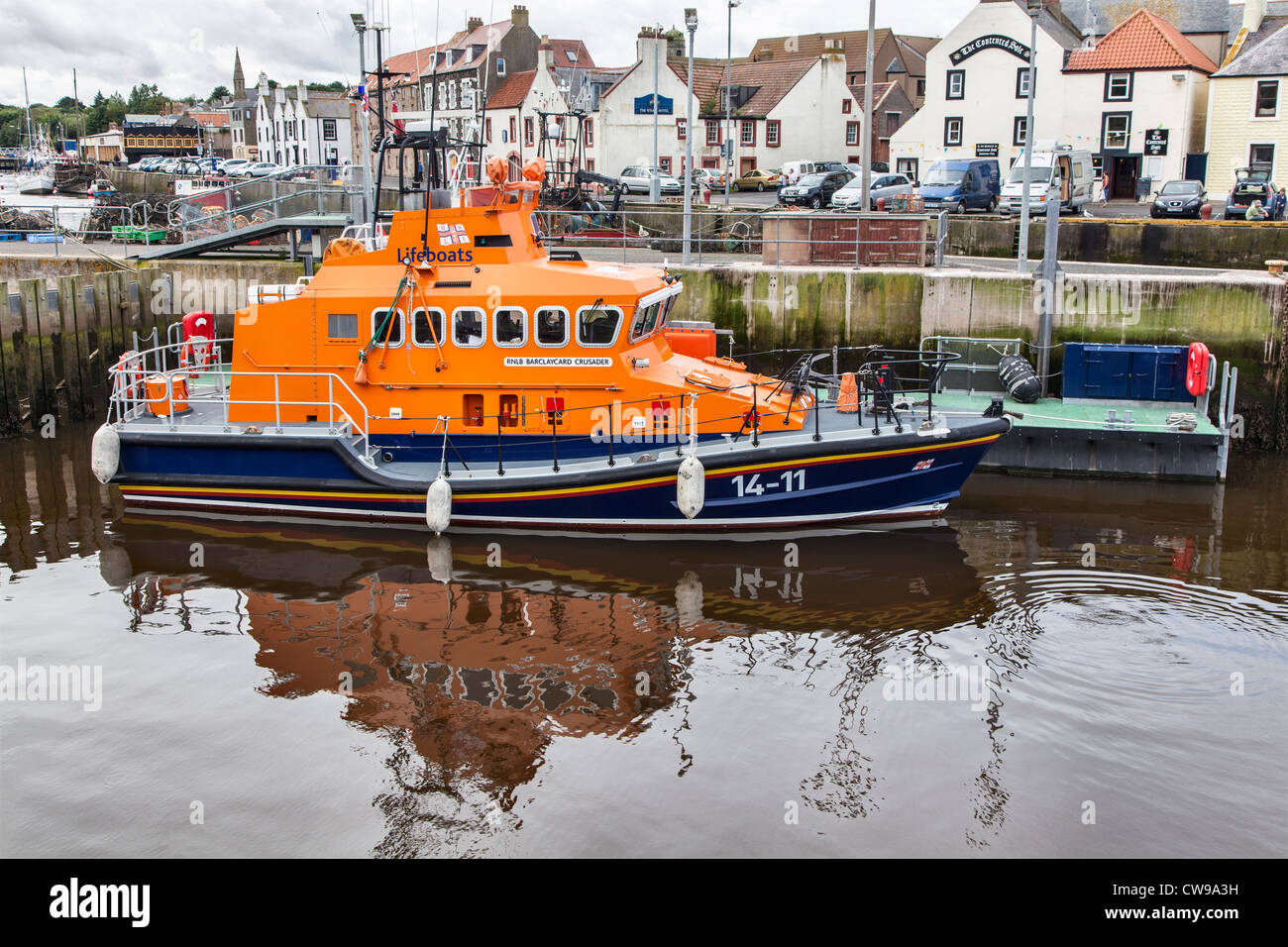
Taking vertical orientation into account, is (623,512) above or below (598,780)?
above

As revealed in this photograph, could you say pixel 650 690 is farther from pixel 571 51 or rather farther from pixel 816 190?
pixel 571 51

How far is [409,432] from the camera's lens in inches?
457

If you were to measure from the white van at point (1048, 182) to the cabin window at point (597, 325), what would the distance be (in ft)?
42.3

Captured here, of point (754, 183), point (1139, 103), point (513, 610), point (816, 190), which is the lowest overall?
point (513, 610)

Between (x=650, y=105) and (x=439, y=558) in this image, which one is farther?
(x=650, y=105)

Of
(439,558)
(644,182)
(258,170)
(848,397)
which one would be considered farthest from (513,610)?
(258,170)

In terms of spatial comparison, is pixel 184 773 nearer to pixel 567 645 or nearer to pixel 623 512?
pixel 567 645

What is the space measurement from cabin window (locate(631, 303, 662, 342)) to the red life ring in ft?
23.0

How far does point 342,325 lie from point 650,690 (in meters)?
5.66

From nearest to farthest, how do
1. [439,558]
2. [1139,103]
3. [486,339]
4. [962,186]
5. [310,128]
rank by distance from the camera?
[439,558] → [486,339] → [962,186] → [1139,103] → [310,128]

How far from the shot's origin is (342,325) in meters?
11.5
